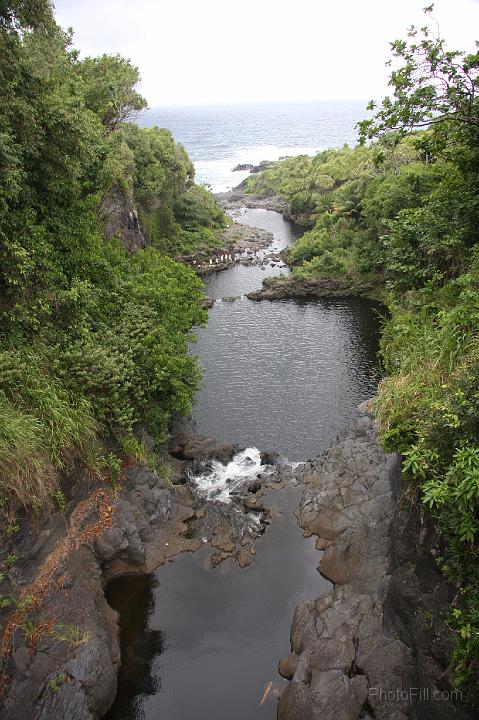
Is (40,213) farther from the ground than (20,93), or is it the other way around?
(20,93)

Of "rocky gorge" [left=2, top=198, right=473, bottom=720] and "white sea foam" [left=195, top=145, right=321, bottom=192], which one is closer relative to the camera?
"rocky gorge" [left=2, top=198, right=473, bottom=720]

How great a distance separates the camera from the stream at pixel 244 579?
1497 cm

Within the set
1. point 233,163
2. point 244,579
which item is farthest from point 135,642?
point 233,163

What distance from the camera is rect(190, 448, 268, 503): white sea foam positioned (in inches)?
909

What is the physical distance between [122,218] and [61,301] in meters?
19.9

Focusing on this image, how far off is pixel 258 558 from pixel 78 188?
18124 millimetres

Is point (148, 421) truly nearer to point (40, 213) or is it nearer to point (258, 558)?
point (258, 558)

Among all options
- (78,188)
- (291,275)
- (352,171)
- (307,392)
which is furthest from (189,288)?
(352,171)

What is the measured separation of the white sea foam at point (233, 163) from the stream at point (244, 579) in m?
84.9

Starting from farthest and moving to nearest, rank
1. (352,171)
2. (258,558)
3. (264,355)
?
(352,171) → (264,355) → (258,558)

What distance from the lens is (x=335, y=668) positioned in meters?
14.3

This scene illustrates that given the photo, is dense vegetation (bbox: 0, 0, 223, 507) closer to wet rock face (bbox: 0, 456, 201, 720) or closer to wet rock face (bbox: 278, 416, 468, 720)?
wet rock face (bbox: 0, 456, 201, 720)

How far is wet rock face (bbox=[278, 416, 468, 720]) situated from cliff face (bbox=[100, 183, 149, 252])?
24719mm

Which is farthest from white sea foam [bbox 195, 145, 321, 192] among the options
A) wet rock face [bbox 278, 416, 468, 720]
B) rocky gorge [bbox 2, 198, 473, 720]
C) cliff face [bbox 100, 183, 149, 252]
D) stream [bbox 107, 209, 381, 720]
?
wet rock face [bbox 278, 416, 468, 720]
